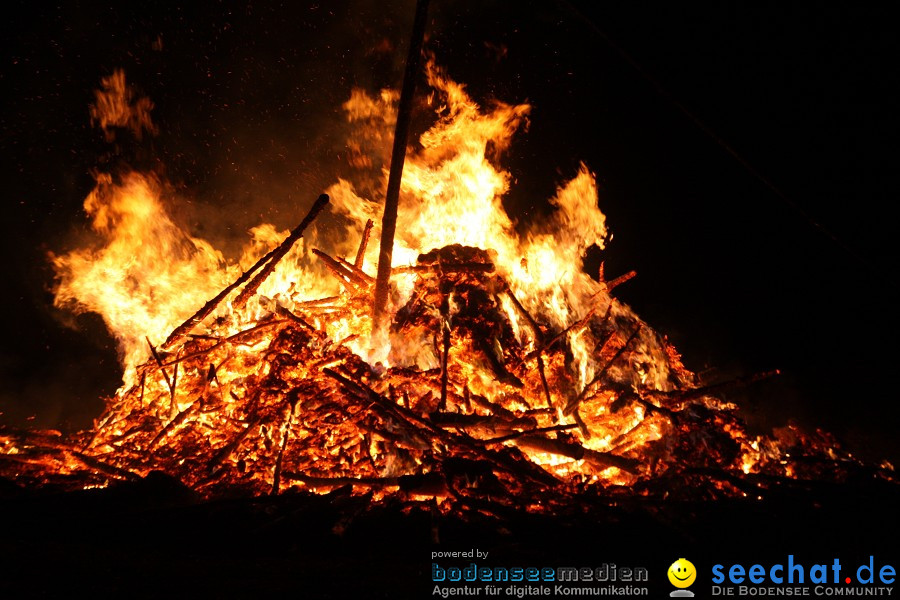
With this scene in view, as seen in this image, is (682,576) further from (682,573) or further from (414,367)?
(414,367)

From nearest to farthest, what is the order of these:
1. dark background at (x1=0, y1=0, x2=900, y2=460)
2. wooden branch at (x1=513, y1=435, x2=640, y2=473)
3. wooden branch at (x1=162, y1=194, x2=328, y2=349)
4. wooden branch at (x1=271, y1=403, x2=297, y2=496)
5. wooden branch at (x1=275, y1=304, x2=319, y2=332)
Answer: wooden branch at (x1=271, y1=403, x2=297, y2=496) < wooden branch at (x1=513, y1=435, x2=640, y2=473) < wooden branch at (x1=162, y1=194, x2=328, y2=349) < wooden branch at (x1=275, y1=304, x2=319, y2=332) < dark background at (x1=0, y1=0, x2=900, y2=460)

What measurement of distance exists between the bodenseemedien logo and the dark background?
482cm

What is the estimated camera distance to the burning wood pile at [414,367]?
3967 millimetres

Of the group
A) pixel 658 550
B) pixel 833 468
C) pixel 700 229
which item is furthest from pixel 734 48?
pixel 658 550

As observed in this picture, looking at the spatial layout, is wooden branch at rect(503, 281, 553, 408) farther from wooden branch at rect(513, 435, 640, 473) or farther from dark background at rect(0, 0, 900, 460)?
dark background at rect(0, 0, 900, 460)

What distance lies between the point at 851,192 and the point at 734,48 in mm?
3151

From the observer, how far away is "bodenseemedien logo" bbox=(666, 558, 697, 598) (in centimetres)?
215

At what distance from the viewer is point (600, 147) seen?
8242mm

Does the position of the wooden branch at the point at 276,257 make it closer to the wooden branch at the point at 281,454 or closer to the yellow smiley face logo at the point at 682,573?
the wooden branch at the point at 281,454

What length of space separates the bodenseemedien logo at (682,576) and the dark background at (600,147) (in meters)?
4.82

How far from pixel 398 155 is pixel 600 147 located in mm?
5460

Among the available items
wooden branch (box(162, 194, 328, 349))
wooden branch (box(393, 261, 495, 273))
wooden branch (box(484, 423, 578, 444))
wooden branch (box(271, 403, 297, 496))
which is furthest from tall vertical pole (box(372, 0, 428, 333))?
wooden branch (box(484, 423, 578, 444))

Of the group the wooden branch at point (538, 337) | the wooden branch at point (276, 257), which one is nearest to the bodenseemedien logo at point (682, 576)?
the wooden branch at point (538, 337)

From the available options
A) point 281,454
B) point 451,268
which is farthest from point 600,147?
point 281,454
